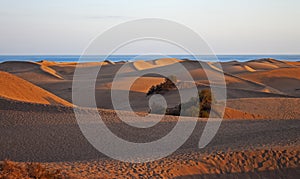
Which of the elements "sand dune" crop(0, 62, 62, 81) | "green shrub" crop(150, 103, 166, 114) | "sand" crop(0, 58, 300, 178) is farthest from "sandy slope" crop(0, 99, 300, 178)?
"sand dune" crop(0, 62, 62, 81)

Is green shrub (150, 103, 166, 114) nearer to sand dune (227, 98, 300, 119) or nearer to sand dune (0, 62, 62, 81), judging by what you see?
sand dune (227, 98, 300, 119)

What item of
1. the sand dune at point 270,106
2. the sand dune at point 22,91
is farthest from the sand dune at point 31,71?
the sand dune at point 270,106

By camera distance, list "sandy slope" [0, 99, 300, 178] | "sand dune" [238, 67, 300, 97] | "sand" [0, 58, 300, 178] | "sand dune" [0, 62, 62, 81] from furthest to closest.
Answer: "sand dune" [0, 62, 62, 81], "sand dune" [238, 67, 300, 97], "sandy slope" [0, 99, 300, 178], "sand" [0, 58, 300, 178]

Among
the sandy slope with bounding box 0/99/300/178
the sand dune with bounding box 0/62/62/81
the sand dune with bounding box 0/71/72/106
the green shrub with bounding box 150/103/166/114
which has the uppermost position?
the sand dune with bounding box 0/62/62/81

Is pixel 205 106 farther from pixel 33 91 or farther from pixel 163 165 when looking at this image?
pixel 163 165

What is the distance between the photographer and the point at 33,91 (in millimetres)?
23500

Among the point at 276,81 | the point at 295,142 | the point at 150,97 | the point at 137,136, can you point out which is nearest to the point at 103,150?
the point at 137,136

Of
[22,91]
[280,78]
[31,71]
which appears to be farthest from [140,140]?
[31,71]

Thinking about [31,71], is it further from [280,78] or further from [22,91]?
[22,91]

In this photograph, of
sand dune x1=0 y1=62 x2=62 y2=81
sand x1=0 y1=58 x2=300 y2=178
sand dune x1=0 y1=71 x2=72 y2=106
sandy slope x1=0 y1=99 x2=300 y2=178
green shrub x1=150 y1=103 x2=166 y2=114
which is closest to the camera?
sand x1=0 y1=58 x2=300 y2=178

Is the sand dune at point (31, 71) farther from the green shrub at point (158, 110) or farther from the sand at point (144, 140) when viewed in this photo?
the green shrub at point (158, 110)

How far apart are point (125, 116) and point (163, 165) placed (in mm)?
6618

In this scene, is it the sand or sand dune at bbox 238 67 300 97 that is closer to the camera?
the sand

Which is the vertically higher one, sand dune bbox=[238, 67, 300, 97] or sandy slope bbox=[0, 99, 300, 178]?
sand dune bbox=[238, 67, 300, 97]
